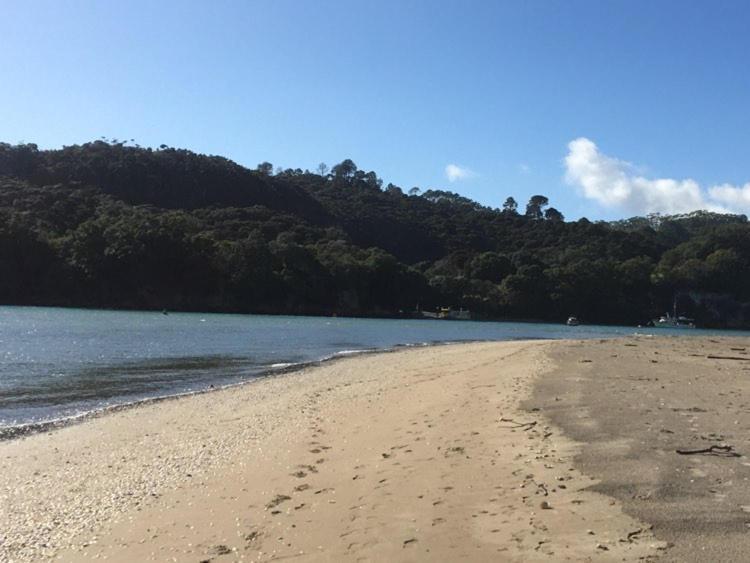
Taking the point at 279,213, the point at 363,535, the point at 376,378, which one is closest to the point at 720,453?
the point at 363,535

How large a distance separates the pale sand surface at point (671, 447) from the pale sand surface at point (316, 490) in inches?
11.8

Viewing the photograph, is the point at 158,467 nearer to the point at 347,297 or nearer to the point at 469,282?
the point at 347,297

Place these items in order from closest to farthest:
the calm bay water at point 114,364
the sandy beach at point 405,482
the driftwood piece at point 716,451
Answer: the sandy beach at point 405,482, the driftwood piece at point 716,451, the calm bay water at point 114,364

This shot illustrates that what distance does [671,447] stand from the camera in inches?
293

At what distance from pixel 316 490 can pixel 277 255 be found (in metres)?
117

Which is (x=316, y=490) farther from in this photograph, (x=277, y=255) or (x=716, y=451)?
(x=277, y=255)

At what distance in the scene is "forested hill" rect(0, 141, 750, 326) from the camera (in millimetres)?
107250

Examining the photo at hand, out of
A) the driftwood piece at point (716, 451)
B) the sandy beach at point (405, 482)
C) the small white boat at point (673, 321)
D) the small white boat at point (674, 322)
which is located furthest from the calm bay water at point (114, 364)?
the small white boat at point (673, 321)

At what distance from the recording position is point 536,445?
Answer: 8.34 meters

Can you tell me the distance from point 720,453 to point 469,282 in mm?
135170

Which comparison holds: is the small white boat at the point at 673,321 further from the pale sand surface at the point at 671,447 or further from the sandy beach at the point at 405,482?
the sandy beach at the point at 405,482

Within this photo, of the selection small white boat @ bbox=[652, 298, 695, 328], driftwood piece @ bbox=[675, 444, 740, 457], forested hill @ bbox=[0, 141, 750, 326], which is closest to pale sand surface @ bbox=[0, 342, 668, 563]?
driftwood piece @ bbox=[675, 444, 740, 457]

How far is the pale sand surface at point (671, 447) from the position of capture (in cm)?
494

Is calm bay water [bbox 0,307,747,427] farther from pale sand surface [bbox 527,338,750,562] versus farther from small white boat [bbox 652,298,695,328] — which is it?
small white boat [bbox 652,298,695,328]
